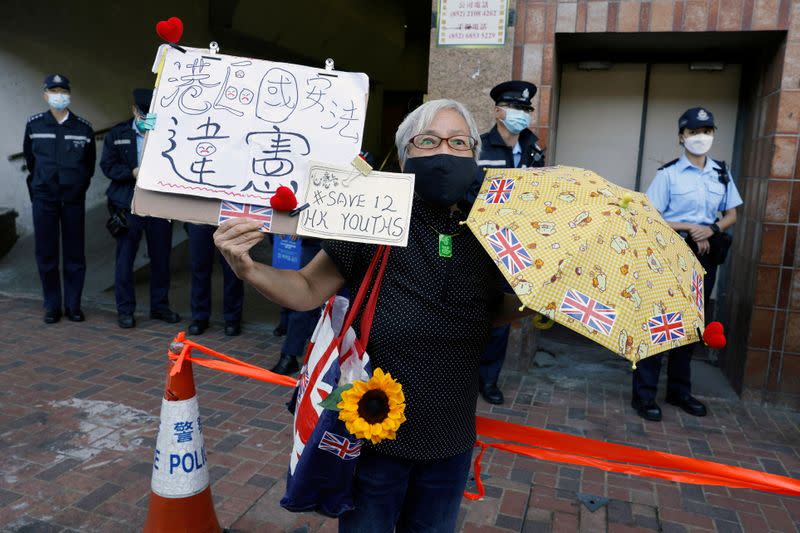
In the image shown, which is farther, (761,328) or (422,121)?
(761,328)

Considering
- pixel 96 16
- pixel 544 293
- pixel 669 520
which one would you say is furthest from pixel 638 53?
pixel 96 16

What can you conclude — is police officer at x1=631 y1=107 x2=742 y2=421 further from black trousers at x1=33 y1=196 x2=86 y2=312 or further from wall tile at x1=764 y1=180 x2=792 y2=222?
black trousers at x1=33 y1=196 x2=86 y2=312

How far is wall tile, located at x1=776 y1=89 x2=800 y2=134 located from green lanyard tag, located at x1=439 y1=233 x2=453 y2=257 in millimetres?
3975

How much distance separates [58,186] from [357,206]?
18.4 feet

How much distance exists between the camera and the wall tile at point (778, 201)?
4.80 meters

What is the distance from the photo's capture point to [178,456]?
286 centimetres

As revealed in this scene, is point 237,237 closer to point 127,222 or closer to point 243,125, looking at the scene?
point 243,125

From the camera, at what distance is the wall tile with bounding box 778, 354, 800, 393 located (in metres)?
4.93

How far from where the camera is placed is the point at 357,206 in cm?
176

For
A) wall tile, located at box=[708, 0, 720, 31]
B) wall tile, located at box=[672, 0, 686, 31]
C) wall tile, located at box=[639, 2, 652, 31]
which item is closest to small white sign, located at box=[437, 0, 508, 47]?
wall tile, located at box=[639, 2, 652, 31]

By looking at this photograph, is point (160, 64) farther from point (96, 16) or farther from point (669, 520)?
point (96, 16)

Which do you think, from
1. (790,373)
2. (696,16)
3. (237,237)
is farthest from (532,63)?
(237,237)

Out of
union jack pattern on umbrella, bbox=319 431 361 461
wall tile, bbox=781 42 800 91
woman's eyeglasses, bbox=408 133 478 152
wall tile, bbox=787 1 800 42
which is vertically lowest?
union jack pattern on umbrella, bbox=319 431 361 461

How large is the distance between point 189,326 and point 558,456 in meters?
4.73
